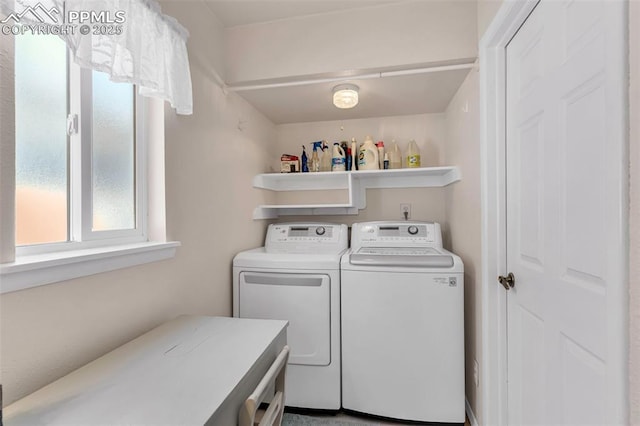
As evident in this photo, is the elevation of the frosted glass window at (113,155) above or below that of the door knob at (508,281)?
above

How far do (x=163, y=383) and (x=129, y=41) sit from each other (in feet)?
3.88

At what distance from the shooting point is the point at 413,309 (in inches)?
63.8

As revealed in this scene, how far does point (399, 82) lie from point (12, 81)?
176cm

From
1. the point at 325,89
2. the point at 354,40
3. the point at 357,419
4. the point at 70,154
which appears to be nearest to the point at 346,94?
the point at 325,89

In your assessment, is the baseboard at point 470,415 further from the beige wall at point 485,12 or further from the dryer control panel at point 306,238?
the beige wall at point 485,12

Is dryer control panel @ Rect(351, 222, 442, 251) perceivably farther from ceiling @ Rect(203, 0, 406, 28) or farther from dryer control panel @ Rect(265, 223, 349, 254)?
ceiling @ Rect(203, 0, 406, 28)

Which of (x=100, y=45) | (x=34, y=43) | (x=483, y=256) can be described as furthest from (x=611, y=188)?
(x=34, y=43)

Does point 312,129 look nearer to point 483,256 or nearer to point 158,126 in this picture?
point 158,126

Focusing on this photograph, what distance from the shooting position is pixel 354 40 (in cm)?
169

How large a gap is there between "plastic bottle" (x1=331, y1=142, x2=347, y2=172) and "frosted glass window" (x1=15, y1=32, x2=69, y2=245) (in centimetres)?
161

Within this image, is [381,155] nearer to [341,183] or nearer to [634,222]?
[341,183]

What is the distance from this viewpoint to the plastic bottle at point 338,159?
2.25 metres

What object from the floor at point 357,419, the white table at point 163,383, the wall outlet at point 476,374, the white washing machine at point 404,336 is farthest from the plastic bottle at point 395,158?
the floor at point 357,419

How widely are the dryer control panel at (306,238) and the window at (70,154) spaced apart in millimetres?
982
